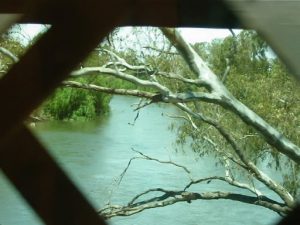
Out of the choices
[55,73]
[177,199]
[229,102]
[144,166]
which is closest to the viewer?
[55,73]

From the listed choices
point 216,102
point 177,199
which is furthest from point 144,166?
point 216,102

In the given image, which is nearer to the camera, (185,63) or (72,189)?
(72,189)

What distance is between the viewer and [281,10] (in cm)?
129

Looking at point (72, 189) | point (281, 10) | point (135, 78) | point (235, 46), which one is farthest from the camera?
point (135, 78)

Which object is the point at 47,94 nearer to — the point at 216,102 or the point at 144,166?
the point at 216,102

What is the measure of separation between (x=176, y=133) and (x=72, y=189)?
9.79 metres

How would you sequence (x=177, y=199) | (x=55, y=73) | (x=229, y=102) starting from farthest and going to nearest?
(x=177, y=199), (x=229, y=102), (x=55, y=73)

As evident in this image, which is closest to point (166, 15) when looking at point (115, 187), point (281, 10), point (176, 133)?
point (281, 10)

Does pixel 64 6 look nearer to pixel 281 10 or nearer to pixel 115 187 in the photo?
pixel 281 10

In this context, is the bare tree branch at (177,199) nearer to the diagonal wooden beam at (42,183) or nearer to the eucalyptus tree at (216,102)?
the eucalyptus tree at (216,102)

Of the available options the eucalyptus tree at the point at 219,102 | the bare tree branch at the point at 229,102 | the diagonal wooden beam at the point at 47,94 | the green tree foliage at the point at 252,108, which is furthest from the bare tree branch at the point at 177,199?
the diagonal wooden beam at the point at 47,94

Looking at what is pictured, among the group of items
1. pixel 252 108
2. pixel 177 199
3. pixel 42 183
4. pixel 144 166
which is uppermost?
pixel 252 108

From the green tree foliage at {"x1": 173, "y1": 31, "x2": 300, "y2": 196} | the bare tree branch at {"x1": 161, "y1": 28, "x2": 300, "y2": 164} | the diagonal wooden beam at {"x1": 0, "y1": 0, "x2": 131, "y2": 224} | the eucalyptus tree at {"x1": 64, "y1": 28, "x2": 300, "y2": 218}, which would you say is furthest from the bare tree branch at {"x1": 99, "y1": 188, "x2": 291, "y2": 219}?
the diagonal wooden beam at {"x1": 0, "y1": 0, "x2": 131, "y2": 224}

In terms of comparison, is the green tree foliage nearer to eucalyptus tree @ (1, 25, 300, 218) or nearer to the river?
eucalyptus tree @ (1, 25, 300, 218)
